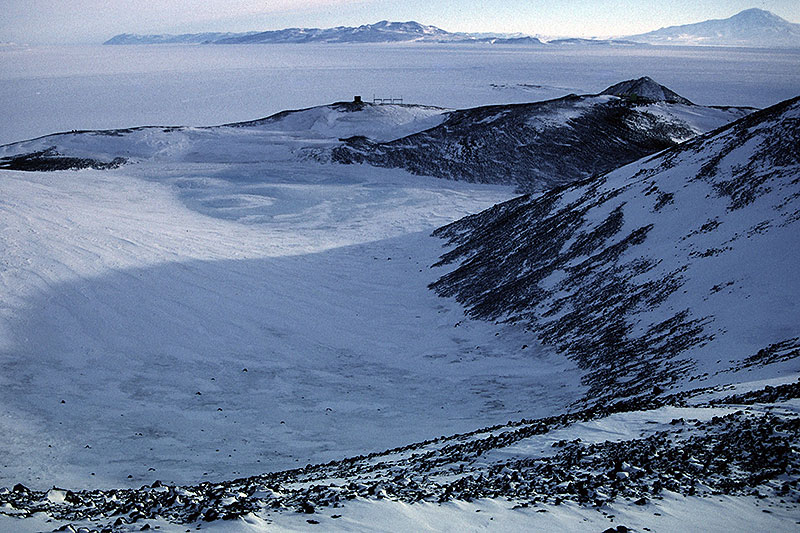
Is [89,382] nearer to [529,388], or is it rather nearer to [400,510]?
[529,388]

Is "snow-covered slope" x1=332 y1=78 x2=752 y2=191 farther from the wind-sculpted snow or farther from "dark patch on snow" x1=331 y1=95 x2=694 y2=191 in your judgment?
the wind-sculpted snow

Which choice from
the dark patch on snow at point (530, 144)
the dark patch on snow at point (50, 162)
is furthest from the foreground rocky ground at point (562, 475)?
the dark patch on snow at point (50, 162)

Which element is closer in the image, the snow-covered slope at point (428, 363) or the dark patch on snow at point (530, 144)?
the snow-covered slope at point (428, 363)

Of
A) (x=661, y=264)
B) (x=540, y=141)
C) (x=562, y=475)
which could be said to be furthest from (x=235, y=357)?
(x=540, y=141)

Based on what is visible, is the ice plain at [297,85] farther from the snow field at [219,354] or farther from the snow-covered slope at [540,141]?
the snow field at [219,354]

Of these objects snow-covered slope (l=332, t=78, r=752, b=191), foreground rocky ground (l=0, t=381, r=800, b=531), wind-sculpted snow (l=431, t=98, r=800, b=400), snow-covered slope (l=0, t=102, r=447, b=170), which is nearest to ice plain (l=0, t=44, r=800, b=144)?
snow-covered slope (l=0, t=102, r=447, b=170)

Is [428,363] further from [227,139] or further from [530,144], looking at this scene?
[227,139]
